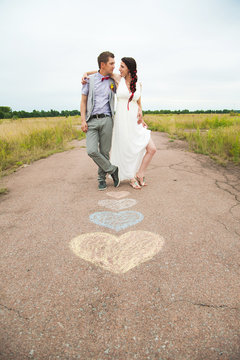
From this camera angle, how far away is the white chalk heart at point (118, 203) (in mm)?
3436

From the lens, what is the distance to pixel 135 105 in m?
4.11

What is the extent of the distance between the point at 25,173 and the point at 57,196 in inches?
78.7

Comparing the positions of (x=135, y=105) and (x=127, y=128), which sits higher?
(x=135, y=105)

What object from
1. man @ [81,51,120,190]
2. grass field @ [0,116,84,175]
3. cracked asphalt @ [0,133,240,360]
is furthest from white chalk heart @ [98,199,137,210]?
grass field @ [0,116,84,175]

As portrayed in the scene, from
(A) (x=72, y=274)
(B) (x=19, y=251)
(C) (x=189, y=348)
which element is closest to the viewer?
(C) (x=189, y=348)

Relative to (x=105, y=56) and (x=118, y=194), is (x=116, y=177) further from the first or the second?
(x=105, y=56)

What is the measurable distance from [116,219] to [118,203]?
59cm

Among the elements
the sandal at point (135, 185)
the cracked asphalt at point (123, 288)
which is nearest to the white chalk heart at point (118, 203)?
the cracked asphalt at point (123, 288)

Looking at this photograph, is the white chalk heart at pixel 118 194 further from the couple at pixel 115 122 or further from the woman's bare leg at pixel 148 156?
the woman's bare leg at pixel 148 156

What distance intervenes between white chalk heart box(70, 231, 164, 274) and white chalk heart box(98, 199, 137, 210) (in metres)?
0.80

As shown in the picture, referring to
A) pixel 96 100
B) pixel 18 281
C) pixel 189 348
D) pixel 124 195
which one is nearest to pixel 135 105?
pixel 96 100

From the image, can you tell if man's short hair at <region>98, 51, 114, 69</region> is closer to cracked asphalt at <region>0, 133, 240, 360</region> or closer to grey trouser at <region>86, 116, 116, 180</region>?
grey trouser at <region>86, 116, 116, 180</region>

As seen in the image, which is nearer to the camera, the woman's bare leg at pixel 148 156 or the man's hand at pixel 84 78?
the man's hand at pixel 84 78

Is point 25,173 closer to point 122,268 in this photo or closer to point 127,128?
point 127,128
